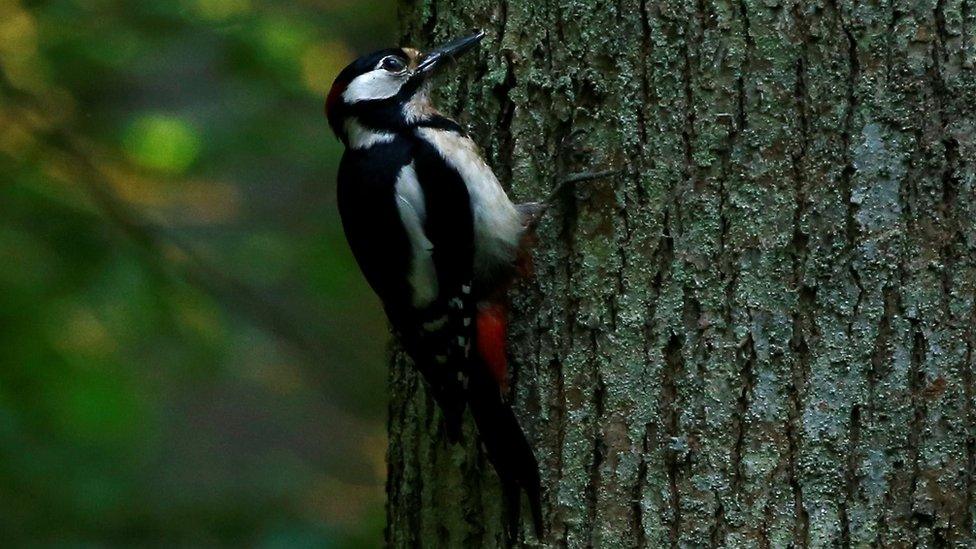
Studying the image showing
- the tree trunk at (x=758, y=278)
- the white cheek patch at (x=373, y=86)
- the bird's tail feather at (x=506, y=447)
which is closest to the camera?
the tree trunk at (x=758, y=278)

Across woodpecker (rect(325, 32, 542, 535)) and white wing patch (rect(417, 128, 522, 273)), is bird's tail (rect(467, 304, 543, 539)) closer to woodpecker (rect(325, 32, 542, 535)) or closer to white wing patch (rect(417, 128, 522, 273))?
woodpecker (rect(325, 32, 542, 535))

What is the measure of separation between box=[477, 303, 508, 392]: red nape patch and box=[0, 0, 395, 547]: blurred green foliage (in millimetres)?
1545

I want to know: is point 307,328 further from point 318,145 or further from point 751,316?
point 751,316

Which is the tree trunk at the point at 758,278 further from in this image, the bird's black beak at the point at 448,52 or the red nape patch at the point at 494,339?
the bird's black beak at the point at 448,52

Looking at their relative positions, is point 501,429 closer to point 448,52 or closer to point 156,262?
point 448,52

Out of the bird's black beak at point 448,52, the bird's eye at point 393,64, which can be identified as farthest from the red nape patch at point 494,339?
the bird's eye at point 393,64

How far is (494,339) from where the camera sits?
2861 mm

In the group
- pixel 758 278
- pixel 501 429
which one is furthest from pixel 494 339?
pixel 758 278

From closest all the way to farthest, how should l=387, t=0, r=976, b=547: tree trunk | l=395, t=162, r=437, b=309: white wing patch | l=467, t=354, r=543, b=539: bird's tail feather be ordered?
1. l=387, t=0, r=976, b=547: tree trunk
2. l=467, t=354, r=543, b=539: bird's tail feather
3. l=395, t=162, r=437, b=309: white wing patch

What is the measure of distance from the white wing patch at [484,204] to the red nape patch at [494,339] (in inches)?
5.5

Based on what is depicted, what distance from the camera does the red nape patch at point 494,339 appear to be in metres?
2.82

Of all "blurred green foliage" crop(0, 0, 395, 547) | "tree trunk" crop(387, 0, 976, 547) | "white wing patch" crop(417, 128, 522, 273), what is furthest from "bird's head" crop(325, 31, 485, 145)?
"blurred green foliage" crop(0, 0, 395, 547)

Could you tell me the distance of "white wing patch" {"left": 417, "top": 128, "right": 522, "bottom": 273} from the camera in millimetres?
2902

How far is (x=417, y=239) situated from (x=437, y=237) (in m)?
0.06
